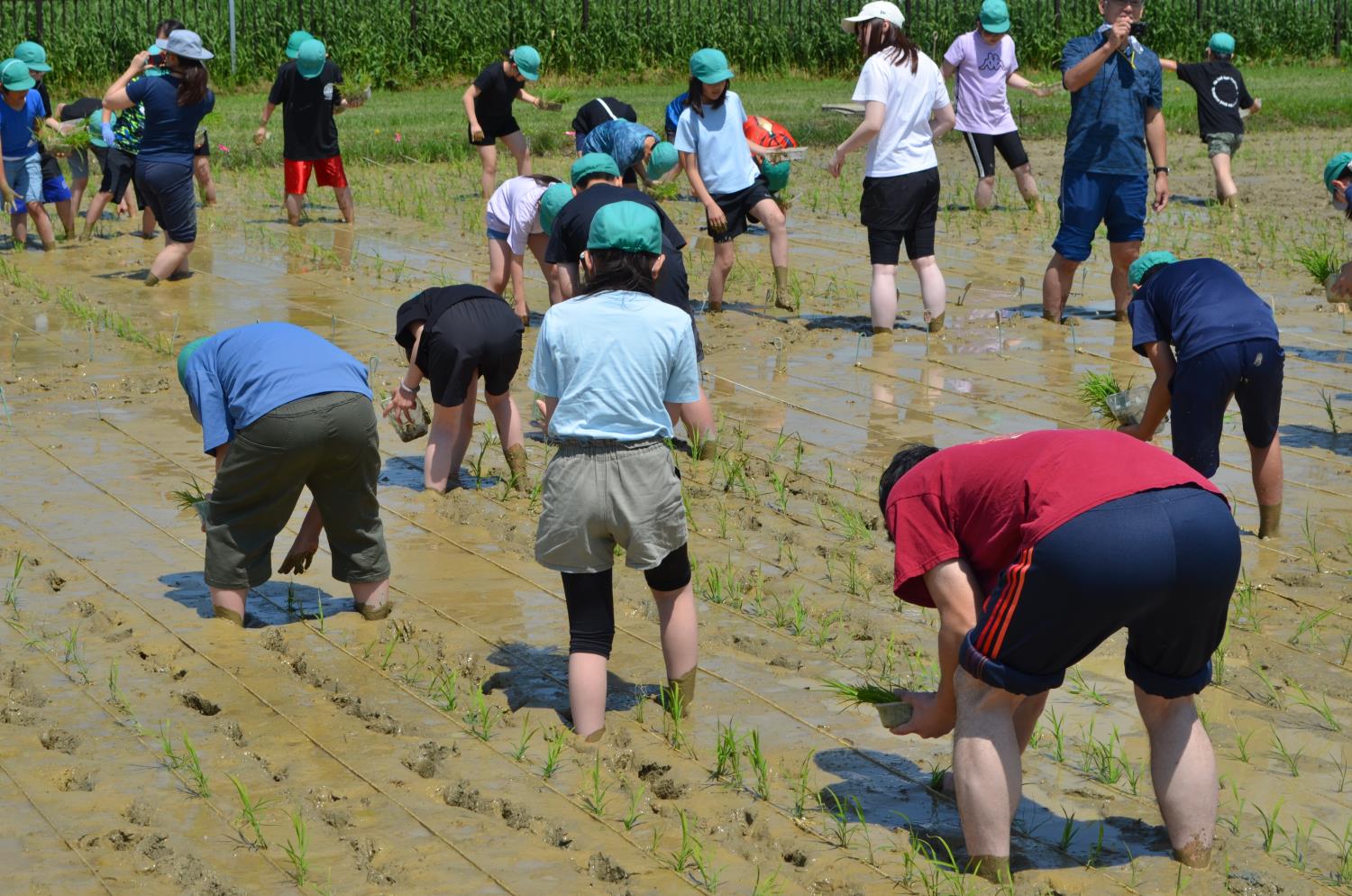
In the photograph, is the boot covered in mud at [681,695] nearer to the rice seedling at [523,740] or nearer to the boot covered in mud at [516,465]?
the rice seedling at [523,740]

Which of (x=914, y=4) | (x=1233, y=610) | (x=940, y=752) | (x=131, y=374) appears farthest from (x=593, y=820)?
(x=914, y=4)

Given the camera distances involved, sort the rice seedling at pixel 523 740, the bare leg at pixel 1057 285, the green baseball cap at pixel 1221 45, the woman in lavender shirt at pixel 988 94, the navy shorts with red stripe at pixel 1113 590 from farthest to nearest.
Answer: the green baseball cap at pixel 1221 45 → the woman in lavender shirt at pixel 988 94 → the bare leg at pixel 1057 285 → the rice seedling at pixel 523 740 → the navy shorts with red stripe at pixel 1113 590

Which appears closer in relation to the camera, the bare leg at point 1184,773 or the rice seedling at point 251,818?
the bare leg at point 1184,773

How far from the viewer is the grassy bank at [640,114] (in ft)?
61.2

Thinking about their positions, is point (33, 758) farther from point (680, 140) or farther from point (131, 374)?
point (680, 140)

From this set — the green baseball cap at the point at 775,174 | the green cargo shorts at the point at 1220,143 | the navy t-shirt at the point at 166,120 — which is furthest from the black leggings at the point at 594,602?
the green cargo shorts at the point at 1220,143

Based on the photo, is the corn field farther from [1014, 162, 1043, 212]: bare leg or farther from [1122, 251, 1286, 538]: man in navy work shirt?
[1122, 251, 1286, 538]: man in navy work shirt

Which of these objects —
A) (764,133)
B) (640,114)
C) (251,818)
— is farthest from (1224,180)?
(251,818)

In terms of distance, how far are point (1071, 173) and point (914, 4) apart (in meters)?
22.0

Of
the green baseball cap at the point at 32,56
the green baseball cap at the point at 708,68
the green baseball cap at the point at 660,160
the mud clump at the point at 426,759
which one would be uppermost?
the green baseball cap at the point at 708,68

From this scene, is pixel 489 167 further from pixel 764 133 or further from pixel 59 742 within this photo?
pixel 59 742

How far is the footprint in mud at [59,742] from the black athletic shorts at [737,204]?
657 cm

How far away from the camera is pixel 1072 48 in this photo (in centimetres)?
988

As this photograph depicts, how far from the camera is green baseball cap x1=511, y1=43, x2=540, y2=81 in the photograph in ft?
48.1
